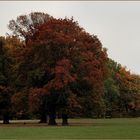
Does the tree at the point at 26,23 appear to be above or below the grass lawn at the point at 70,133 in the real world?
above

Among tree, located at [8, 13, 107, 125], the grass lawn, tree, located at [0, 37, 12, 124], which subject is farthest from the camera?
tree, located at [0, 37, 12, 124]

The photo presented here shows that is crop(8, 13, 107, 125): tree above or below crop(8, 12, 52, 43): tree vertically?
below

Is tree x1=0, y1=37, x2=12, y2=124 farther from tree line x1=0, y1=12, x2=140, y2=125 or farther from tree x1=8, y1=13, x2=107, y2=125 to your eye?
tree x1=8, y1=13, x2=107, y2=125

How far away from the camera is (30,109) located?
237 ft

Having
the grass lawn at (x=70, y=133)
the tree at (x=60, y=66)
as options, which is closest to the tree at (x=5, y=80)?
the tree at (x=60, y=66)

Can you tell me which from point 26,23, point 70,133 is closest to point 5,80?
point 26,23

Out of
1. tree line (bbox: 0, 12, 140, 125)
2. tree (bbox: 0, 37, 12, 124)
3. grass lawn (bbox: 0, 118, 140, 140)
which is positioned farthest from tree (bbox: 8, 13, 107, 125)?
grass lawn (bbox: 0, 118, 140, 140)

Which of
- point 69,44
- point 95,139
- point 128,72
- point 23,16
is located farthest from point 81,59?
point 128,72

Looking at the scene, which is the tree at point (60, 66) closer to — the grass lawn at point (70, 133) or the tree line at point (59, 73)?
the tree line at point (59, 73)

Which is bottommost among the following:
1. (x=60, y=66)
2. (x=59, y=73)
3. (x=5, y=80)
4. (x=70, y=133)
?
(x=70, y=133)

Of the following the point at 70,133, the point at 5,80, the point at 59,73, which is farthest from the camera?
the point at 5,80

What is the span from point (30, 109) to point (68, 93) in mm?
5707

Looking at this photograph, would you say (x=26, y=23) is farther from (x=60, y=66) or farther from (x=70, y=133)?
(x=70, y=133)

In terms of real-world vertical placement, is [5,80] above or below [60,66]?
below
